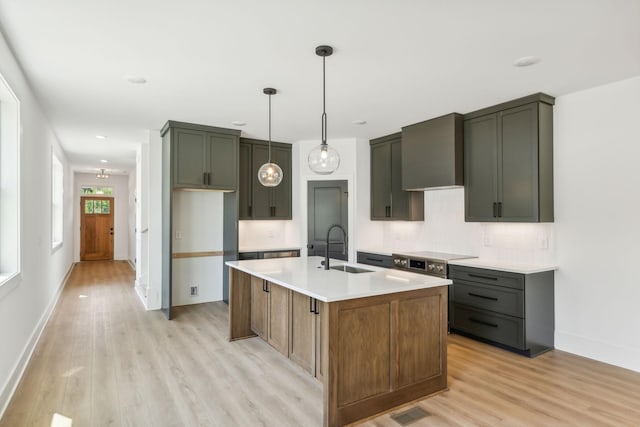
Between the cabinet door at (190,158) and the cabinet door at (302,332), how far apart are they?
2.63 metres

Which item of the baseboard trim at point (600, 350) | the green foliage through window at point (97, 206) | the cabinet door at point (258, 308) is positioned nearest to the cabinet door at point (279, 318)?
the cabinet door at point (258, 308)

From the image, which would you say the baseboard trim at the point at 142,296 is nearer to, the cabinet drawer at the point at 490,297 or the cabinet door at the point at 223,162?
the cabinet door at the point at 223,162

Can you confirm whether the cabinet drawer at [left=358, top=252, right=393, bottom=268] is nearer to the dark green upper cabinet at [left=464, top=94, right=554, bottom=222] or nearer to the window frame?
the dark green upper cabinet at [left=464, top=94, right=554, bottom=222]

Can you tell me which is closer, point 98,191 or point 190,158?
point 190,158

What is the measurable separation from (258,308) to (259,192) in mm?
2479

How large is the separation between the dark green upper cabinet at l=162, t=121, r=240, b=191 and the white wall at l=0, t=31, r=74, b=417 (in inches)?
57.4

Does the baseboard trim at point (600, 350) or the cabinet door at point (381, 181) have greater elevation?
the cabinet door at point (381, 181)

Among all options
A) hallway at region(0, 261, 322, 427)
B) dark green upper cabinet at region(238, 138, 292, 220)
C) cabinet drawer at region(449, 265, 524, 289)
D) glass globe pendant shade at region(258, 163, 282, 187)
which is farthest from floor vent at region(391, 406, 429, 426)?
dark green upper cabinet at region(238, 138, 292, 220)

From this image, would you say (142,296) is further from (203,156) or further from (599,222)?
(599,222)

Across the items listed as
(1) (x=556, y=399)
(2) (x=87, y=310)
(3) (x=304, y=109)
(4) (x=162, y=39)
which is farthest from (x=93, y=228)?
(1) (x=556, y=399)

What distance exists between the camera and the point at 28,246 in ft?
11.9

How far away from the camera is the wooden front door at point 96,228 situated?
440 inches

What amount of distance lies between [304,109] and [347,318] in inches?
108

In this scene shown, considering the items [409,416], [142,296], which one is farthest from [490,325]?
[142,296]
